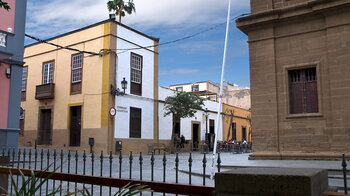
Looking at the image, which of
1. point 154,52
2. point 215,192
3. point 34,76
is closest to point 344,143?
point 215,192

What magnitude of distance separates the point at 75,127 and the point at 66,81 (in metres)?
3.18

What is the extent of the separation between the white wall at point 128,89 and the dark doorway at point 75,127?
2.93 metres

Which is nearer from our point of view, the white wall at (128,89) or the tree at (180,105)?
the white wall at (128,89)

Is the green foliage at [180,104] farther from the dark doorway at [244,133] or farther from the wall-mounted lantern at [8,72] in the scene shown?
the dark doorway at [244,133]

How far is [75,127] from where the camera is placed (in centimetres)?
2177

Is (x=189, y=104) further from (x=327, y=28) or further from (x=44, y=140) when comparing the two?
(x=327, y=28)

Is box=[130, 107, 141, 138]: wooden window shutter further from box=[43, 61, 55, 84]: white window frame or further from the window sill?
the window sill

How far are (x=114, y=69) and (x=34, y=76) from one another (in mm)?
7307

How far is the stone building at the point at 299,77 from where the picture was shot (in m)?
11.0

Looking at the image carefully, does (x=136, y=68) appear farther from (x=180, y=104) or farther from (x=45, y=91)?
(x=45, y=91)

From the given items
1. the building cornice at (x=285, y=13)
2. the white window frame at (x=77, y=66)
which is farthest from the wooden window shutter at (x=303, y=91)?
the white window frame at (x=77, y=66)

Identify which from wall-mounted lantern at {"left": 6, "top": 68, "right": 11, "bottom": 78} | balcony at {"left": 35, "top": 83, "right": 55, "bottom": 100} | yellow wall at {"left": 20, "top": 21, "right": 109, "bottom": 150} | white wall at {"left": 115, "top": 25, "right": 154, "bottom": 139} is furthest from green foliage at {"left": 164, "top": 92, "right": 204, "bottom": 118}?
wall-mounted lantern at {"left": 6, "top": 68, "right": 11, "bottom": 78}

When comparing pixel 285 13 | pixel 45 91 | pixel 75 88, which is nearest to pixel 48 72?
pixel 45 91

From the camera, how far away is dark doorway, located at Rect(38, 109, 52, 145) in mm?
23094
